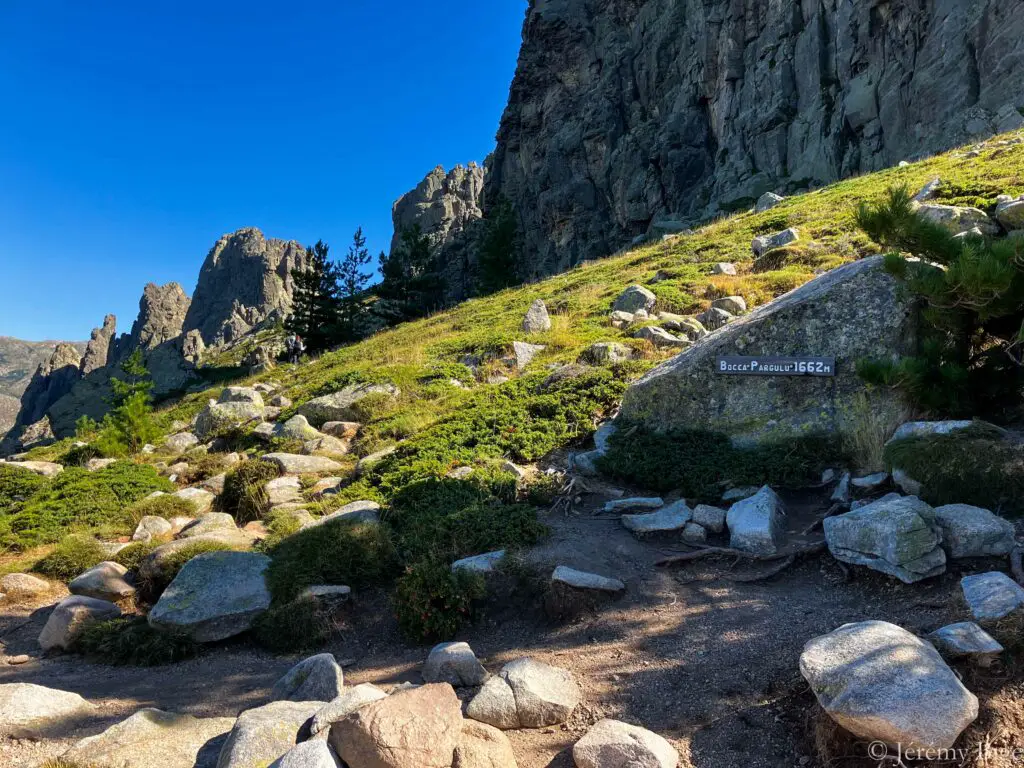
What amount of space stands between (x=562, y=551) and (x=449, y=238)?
88445mm

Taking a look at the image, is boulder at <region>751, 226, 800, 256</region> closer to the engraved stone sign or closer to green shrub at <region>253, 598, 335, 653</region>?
the engraved stone sign

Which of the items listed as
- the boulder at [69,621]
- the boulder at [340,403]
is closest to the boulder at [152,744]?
the boulder at [69,621]

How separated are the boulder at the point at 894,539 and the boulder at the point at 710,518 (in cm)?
127

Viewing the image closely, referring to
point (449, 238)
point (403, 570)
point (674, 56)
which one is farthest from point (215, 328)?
point (403, 570)

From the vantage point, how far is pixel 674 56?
195ft

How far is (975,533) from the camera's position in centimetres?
419

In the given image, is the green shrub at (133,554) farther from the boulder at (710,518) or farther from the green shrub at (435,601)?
the boulder at (710,518)

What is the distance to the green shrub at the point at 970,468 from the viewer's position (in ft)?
15.6

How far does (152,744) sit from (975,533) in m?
5.49

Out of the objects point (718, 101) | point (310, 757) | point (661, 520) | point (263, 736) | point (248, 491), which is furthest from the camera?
point (718, 101)

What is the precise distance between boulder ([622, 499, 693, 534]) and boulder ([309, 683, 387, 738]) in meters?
3.36

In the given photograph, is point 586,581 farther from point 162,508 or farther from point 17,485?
point 17,485

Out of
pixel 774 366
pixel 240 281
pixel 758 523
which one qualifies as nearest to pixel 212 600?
pixel 758 523

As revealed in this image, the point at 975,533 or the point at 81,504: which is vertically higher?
the point at 81,504
